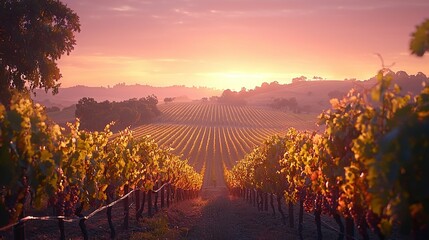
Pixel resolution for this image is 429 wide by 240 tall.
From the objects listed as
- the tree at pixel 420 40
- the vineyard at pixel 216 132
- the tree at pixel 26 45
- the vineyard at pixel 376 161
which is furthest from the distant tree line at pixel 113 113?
the tree at pixel 420 40

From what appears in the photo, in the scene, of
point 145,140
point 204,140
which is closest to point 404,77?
point 204,140

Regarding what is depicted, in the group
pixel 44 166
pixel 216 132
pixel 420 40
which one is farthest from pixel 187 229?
pixel 216 132

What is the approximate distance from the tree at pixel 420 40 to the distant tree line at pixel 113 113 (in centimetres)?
6616

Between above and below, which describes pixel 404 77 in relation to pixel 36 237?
above

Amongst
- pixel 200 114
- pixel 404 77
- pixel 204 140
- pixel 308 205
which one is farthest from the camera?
pixel 404 77

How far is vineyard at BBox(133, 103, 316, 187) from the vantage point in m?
75.1

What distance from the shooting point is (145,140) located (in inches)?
880

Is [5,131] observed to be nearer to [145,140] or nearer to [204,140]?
[145,140]

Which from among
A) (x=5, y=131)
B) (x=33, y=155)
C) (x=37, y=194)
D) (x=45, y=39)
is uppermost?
(x=45, y=39)

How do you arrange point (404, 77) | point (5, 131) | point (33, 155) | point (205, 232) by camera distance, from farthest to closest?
point (404, 77) < point (205, 232) < point (33, 155) < point (5, 131)

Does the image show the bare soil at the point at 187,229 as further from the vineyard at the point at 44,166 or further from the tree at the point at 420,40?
the tree at the point at 420,40

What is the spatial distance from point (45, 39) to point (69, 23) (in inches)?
102

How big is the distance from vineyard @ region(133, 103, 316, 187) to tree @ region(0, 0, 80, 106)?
1100 inches

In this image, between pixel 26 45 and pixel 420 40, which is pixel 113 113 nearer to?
pixel 26 45
